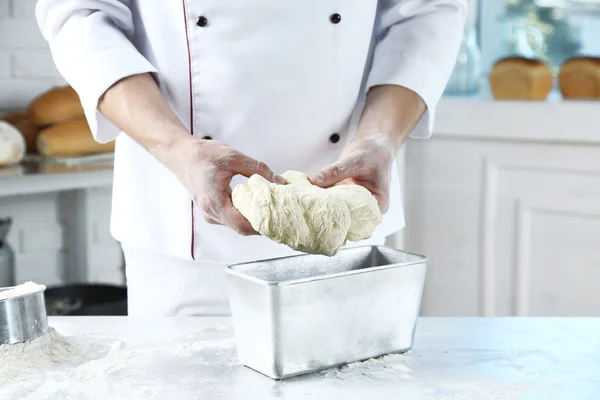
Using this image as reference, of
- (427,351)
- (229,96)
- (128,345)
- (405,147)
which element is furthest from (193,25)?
(405,147)

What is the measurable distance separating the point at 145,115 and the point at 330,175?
0.32m

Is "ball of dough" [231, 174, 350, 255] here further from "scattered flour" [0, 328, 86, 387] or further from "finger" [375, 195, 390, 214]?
"scattered flour" [0, 328, 86, 387]

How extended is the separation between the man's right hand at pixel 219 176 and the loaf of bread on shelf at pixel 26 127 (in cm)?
151

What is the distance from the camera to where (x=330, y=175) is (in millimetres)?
1006

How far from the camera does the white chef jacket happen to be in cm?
124

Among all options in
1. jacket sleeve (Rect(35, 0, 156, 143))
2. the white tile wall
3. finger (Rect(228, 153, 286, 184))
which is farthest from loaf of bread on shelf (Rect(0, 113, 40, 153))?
finger (Rect(228, 153, 286, 184))

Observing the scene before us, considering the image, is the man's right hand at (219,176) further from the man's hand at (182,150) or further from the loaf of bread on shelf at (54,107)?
the loaf of bread on shelf at (54,107)

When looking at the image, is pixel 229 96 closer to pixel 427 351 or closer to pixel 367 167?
pixel 367 167

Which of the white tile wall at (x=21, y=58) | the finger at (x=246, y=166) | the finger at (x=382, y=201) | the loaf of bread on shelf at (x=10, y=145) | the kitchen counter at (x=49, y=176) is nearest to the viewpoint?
the finger at (x=246, y=166)

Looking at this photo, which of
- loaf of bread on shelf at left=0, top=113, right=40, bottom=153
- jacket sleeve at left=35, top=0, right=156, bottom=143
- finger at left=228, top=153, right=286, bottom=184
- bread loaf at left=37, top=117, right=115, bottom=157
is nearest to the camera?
finger at left=228, top=153, right=286, bottom=184

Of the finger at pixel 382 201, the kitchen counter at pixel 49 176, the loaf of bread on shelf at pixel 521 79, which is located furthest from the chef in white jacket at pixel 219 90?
the loaf of bread on shelf at pixel 521 79

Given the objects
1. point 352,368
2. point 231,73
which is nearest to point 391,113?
point 231,73

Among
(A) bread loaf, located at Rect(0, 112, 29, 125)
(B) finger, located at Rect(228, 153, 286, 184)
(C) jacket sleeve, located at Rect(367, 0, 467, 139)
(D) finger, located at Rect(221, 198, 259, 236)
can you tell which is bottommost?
(D) finger, located at Rect(221, 198, 259, 236)

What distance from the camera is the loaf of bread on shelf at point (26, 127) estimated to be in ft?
7.83
